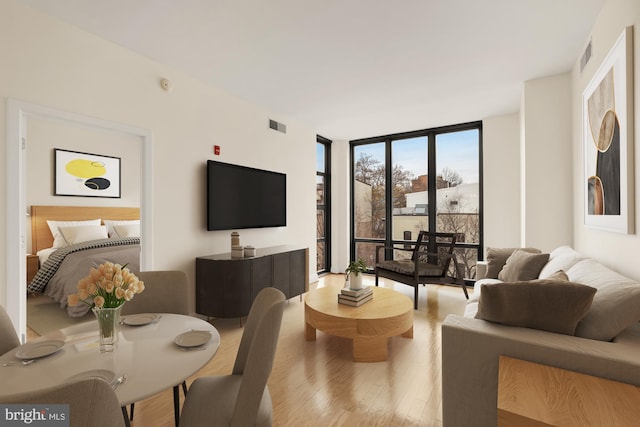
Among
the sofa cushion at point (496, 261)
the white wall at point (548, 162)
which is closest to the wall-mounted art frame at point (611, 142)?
the white wall at point (548, 162)

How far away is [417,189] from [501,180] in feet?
4.41

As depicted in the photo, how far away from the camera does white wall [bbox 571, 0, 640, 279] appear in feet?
6.00

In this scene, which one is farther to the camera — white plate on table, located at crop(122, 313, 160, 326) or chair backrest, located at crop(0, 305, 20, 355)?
white plate on table, located at crop(122, 313, 160, 326)

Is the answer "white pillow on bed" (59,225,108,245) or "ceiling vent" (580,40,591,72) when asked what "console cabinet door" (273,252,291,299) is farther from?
"ceiling vent" (580,40,591,72)

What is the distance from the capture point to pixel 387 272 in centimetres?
432

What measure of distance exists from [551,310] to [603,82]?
6.31ft

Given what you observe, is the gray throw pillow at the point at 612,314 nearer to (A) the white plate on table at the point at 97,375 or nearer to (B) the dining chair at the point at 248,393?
(B) the dining chair at the point at 248,393

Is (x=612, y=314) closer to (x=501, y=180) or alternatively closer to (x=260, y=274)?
(x=260, y=274)

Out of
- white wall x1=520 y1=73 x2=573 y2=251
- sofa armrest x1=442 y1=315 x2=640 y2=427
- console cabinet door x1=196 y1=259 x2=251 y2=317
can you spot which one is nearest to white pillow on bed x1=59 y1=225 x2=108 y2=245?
console cabinet door x1=196 y1=259 x2=251 y2=317

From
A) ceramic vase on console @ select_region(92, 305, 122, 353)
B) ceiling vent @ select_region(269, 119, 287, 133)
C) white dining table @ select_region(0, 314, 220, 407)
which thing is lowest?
white dining table @ select_region(0, 314, 220, 407)

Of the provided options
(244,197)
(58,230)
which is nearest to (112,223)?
(58,230)

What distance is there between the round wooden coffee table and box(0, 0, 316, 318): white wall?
1.59 meters

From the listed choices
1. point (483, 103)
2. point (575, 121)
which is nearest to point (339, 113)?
point (483, 103)

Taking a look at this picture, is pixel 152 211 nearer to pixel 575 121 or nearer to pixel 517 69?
pixel 517 69
